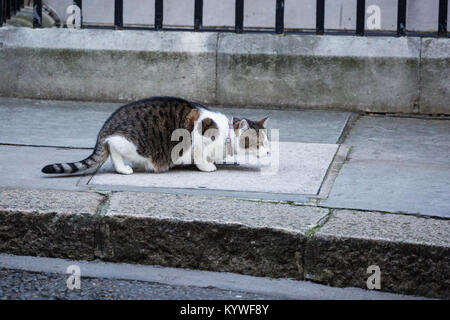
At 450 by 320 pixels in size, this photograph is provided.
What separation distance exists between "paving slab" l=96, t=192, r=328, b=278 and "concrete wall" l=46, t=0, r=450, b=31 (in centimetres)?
470

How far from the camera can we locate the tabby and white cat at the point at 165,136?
13.3ft

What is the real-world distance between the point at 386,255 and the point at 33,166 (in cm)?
200

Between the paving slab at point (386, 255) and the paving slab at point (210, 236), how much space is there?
0.09m

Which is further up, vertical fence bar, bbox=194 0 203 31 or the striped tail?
vertical fence bar, bbox=194 0 203 31

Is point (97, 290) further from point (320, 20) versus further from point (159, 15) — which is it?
point (320, 20)

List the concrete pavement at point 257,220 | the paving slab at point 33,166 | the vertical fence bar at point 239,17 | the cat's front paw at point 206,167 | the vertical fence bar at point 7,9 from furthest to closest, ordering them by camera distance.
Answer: the vertical fence bar at point 7,9 < the vertical fence bar at point 239,17 < the cat's front paw at point 206,167 < the paving slab at point 33,166 < the concrete pavement at point 257,220

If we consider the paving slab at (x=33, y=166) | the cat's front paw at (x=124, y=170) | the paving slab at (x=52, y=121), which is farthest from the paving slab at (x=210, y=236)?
the paving slab at (x=52, y=121)

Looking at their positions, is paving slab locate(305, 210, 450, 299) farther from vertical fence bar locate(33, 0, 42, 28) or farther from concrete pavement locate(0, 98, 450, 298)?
vertical fence bar locate(33, 0, 42, 28)

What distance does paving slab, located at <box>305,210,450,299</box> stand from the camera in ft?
9.52

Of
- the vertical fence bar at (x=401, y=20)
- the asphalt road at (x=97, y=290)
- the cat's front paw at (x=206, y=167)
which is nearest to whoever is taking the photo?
the asphalt road at (x=97, y=290)

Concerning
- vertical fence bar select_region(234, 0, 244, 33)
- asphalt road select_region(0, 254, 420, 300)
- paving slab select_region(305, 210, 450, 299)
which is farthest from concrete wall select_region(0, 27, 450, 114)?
asphalt road select_region(0, 254, 420, 300)

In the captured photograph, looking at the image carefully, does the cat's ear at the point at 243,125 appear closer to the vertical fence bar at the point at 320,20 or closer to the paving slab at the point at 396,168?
the paving slab at the point at 396,168

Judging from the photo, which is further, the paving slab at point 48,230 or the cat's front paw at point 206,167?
the cat's front paw at point 206,167

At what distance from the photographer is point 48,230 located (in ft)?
10.7
